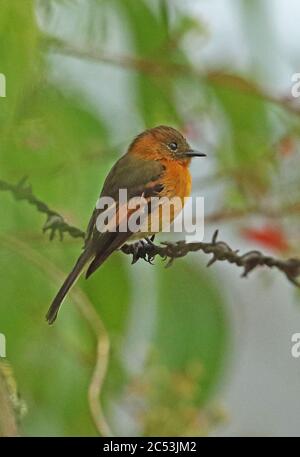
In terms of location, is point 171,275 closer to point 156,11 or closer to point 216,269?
point 216,269

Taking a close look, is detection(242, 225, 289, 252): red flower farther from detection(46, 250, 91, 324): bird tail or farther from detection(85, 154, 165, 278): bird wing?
detection(46, 250, 91, 324): bird tail

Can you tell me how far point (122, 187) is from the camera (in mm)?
599

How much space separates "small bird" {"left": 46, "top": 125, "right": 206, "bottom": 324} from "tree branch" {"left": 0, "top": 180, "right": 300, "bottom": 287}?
2cm

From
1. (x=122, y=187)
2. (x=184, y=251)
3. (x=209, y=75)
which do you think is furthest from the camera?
(x=209, y=75)

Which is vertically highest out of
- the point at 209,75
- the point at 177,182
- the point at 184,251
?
the point at 209,75

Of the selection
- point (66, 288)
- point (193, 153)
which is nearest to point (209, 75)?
point (193, 153)

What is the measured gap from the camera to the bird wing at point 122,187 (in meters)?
0.54

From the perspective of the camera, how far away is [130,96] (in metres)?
0.73

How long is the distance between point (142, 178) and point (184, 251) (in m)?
0.19

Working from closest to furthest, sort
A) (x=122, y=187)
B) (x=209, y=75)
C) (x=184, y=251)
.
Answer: (x=184, y=251) → (x=122, y=187) → (x=209, y=75)

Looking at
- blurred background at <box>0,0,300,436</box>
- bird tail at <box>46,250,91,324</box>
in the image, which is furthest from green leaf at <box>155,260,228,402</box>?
bird tail at <box>46,250,91,324</box>

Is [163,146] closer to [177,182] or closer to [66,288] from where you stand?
[177,182]

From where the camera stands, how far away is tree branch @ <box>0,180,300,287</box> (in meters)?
0.36
